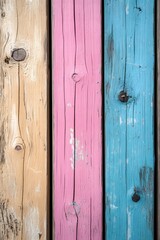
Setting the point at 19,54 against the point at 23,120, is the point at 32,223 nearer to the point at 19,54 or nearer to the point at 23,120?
the point at 23,120

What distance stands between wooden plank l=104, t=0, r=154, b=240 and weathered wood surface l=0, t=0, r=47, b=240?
32 centimetres

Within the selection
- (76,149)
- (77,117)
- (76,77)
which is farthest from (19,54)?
(76,149)

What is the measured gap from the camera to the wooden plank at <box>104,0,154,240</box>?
118 cm

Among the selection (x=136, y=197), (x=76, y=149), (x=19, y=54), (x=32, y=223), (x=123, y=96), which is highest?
(x=19, y=54)

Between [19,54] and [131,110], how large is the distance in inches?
23.3

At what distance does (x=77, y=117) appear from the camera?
3.93ft

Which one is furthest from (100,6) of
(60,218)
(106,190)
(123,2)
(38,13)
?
(60,218)

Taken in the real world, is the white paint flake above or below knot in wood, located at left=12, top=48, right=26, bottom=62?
below

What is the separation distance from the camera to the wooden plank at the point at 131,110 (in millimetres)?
1183

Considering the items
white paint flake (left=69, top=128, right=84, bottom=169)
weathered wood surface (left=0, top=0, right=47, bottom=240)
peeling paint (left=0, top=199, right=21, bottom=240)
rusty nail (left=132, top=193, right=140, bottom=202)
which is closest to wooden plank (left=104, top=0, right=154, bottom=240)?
rusty nail (left=132, top=193, right=140, bottom=202)

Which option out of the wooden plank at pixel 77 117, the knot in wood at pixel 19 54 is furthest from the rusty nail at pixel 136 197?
the knot in wood at pixel 19 54

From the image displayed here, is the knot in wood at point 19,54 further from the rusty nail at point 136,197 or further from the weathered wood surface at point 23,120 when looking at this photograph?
the rusty nail at point 136,197

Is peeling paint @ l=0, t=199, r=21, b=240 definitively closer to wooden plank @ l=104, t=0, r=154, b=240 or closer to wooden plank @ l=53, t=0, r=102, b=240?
wooden plank @ l=53, t=0, r=102, b=240

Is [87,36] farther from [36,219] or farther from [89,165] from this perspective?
[36,219]
